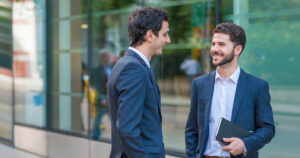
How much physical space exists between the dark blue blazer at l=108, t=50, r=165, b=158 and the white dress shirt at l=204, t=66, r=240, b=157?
57cm

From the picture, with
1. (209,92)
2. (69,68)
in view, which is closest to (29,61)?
(69,68)

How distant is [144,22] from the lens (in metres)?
2.34

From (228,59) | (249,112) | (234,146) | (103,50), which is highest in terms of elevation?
(103,50)

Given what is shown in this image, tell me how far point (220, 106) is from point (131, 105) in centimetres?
85

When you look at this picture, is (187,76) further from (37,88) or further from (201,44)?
(37,88)

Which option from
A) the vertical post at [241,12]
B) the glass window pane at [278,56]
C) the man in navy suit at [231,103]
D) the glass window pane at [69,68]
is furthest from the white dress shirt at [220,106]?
the glass window pane at [69,68]

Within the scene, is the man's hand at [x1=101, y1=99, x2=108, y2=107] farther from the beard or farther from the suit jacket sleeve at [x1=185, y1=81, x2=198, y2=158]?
the beard

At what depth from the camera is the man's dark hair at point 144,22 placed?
7.70 ft

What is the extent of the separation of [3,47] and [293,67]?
7.50 m

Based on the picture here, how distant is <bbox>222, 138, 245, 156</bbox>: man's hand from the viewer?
8.56ft

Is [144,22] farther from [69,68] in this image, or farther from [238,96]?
[69,68]

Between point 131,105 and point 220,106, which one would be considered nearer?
point 131,105

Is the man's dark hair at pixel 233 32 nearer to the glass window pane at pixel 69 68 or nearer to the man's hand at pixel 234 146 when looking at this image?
the man's hand at pixel 234 146

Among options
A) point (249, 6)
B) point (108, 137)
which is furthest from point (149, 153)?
point (108, 137)
